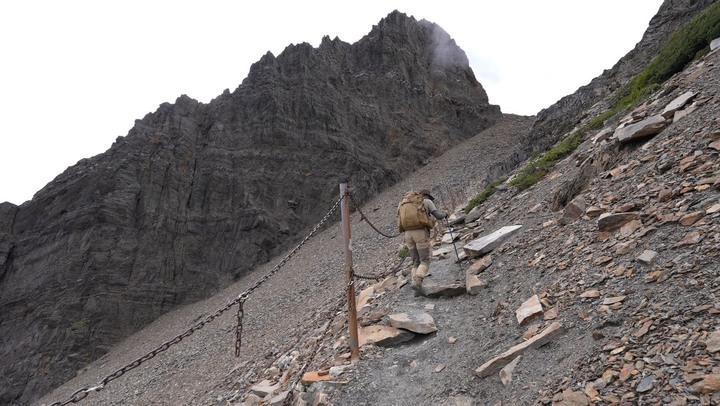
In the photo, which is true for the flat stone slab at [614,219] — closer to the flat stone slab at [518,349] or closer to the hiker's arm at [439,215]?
the flat stone slab at [518,349]

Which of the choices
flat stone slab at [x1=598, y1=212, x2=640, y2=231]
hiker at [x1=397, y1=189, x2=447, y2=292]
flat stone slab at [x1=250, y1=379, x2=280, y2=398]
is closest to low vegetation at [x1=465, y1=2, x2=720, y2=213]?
hiker at [x1=397, y1=189, x2=447, y2=292]

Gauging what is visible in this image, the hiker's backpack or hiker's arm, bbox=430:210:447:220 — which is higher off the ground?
the hiker's backpack

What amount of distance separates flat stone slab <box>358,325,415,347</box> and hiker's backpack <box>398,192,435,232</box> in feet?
8.15

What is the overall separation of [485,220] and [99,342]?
3311cm

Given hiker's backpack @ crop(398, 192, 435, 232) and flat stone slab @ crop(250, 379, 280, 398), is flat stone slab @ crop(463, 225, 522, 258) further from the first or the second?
flat stone slab @ crop(250, 379, 280, 398)

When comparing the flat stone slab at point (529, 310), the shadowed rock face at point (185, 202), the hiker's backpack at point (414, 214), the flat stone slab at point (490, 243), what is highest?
the shadowed rock face at point (185, 202)

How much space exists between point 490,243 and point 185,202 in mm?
38557

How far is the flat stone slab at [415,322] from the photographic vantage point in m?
7.60

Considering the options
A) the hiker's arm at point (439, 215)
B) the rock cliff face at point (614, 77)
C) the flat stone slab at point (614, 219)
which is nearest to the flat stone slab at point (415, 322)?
the hiker's arm at point (439, 215)

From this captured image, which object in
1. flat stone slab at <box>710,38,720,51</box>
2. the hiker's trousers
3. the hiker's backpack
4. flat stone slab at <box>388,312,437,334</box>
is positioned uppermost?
flat stone slab at <box>710,38,720,51</box>

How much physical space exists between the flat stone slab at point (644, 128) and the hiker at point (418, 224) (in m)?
4.40

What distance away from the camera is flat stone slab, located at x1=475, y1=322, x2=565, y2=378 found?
5.48 meters

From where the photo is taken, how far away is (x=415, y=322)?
7.74 meters

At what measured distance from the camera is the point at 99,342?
33.8 meters
